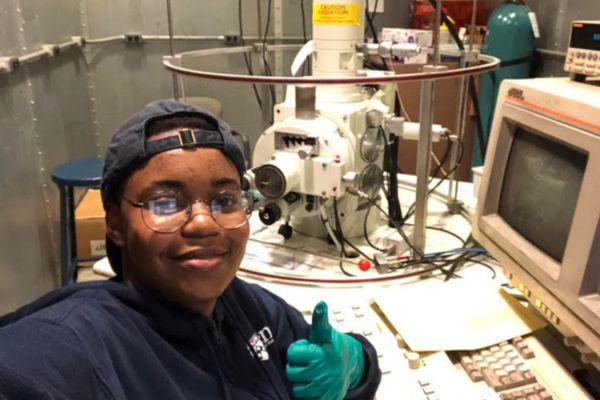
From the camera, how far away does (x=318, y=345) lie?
0.95 m

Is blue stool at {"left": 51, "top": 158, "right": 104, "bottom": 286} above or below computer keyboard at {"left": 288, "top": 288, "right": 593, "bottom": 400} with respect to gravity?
below

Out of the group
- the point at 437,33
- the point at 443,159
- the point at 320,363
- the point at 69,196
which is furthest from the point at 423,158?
the point at 69,196

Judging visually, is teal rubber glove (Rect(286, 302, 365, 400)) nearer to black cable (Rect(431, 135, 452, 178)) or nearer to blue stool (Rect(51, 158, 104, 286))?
black cable (Rect(431, 135, 452, 178))

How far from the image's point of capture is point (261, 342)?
93cm

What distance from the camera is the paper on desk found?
1.06 m

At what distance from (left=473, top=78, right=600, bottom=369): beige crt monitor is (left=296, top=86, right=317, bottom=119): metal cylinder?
483mm

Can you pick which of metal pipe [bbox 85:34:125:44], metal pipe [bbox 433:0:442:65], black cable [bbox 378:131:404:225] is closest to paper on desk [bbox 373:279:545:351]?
black cable [bbox 378:131:404:225]

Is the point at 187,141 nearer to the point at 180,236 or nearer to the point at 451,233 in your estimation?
the point at 180,236

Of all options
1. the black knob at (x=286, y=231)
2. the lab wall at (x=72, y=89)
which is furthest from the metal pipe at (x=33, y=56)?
the black knob at (x=286, y=231)

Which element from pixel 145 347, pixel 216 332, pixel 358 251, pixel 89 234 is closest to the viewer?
pixel 145 347

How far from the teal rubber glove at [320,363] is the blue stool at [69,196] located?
1.70 metres

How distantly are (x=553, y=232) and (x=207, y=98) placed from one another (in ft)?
9.36

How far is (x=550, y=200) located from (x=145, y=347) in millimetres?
787

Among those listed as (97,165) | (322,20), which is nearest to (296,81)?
(322,20)
